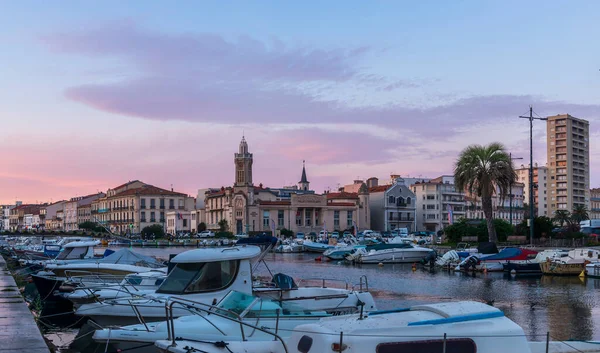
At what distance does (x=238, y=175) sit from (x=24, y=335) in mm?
121811

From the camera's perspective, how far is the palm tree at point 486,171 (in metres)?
55.3

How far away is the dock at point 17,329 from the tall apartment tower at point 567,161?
154m

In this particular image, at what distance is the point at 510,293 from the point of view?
3569 centimetres

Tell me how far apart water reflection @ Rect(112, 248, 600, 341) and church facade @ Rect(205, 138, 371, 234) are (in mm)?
73991

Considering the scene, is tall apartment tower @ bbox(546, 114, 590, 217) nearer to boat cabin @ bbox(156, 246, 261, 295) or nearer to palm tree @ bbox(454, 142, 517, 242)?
palm tree @ bbox(454, 142, 517, 242)

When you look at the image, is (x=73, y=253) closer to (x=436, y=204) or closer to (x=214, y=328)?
(x=214, y=328)

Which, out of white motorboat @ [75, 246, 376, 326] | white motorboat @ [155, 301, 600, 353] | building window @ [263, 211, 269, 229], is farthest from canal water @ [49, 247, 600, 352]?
building window @ [263, 211, 269, 229]

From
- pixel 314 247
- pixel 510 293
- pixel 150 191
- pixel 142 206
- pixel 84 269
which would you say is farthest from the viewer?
pixel 150 191

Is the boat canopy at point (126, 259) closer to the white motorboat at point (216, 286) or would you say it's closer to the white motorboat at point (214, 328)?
the white motorboat at point (216, 286)

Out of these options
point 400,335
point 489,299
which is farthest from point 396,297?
point 400,335

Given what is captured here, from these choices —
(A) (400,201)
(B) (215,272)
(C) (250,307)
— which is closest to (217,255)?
(B) (215,272)

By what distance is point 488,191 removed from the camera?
55.2 metres

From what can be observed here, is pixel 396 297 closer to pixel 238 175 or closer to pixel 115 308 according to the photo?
pixel 115 308

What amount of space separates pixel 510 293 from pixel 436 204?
106326mm
